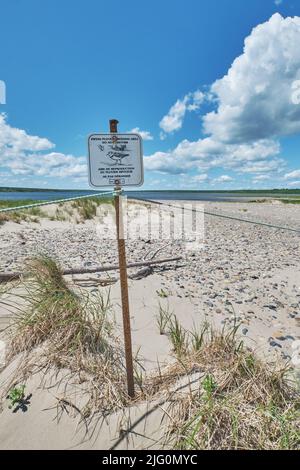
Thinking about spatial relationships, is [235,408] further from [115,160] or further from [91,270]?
[91,270]

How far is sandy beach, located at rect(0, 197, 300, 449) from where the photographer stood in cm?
228

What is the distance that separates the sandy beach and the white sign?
204 cm

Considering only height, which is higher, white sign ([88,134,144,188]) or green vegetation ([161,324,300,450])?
white sign ([88,134,144,188])

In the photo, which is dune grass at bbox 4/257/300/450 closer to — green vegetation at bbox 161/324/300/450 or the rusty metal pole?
green vegetation at bbox 161/324/300/450

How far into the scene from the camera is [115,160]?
228cm

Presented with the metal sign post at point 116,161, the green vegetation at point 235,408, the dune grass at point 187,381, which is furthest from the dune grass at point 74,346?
the metal sign post at point 116,161

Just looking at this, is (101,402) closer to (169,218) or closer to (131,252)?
(131,252)

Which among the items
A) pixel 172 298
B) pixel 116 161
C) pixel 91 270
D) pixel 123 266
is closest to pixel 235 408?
Result: pixel 123 266

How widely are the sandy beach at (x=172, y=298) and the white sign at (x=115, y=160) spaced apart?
6.68 feet

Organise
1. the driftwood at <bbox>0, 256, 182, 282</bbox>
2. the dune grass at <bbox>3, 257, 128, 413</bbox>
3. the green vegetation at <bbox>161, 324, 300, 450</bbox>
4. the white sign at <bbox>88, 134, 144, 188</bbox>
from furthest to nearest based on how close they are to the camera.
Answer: the driftwood at <bbox>0, 256, 182, 282</bbox>, the dune grass at <bbox>3, 257, 128, 413</bbox>, the white sign at <bbox>88, 134, 144, 188</bbox>, the green vegetation at <bbox>161, 324, 300, 450</bbox>

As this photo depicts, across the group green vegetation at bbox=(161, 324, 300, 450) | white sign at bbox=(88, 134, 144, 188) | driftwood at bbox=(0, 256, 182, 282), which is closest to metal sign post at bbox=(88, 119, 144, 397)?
white sign at bbox=(88, 134, 144, 188)

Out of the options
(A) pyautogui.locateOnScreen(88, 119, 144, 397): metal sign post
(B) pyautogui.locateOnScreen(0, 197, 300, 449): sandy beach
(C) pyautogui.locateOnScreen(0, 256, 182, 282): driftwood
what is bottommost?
(B) pyautogui.locateOnScreen(0, 197, 300, 449): sandy beach

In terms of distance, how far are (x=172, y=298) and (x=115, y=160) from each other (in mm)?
3630
